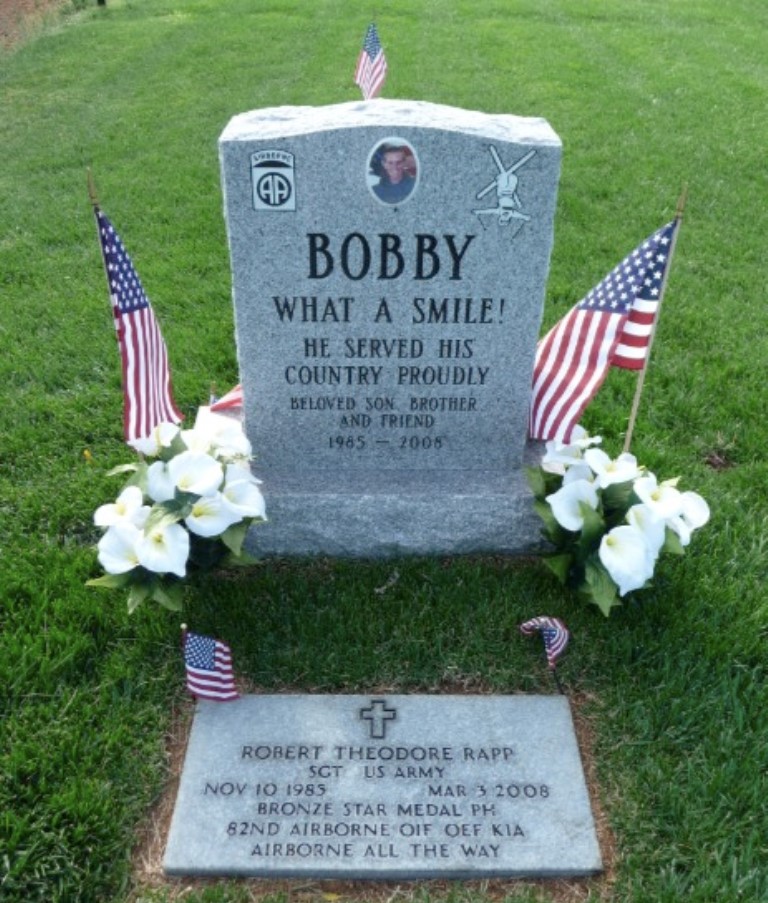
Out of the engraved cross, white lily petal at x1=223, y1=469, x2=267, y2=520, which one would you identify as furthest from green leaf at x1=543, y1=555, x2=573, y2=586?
white lily petal at x1=223, y1=469, x2=267, y2=520

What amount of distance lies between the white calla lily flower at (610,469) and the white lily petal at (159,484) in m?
1.73

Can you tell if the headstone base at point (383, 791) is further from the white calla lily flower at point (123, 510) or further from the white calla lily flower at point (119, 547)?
the white calla lily flower at point (123, 510)

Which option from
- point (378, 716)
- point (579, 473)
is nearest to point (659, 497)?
point (579, 473)

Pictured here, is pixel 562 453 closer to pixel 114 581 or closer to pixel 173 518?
pixel 173 518

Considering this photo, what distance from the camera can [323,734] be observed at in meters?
3.19

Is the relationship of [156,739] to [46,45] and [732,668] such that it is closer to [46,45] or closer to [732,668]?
[732,668]

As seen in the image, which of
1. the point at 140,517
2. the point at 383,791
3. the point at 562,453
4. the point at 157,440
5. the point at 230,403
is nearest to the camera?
the point at 383,791

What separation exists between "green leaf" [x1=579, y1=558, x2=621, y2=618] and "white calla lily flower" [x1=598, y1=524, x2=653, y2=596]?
33 mm

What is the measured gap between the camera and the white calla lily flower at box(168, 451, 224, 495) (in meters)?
3.49

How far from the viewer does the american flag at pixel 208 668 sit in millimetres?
3199

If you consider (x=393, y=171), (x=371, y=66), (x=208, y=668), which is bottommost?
(x=208, y=668)

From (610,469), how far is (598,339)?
55 cm

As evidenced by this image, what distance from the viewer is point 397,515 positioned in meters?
3.91

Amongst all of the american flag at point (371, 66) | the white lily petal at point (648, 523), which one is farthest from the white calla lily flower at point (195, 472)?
the american flag at point (371, 66)
